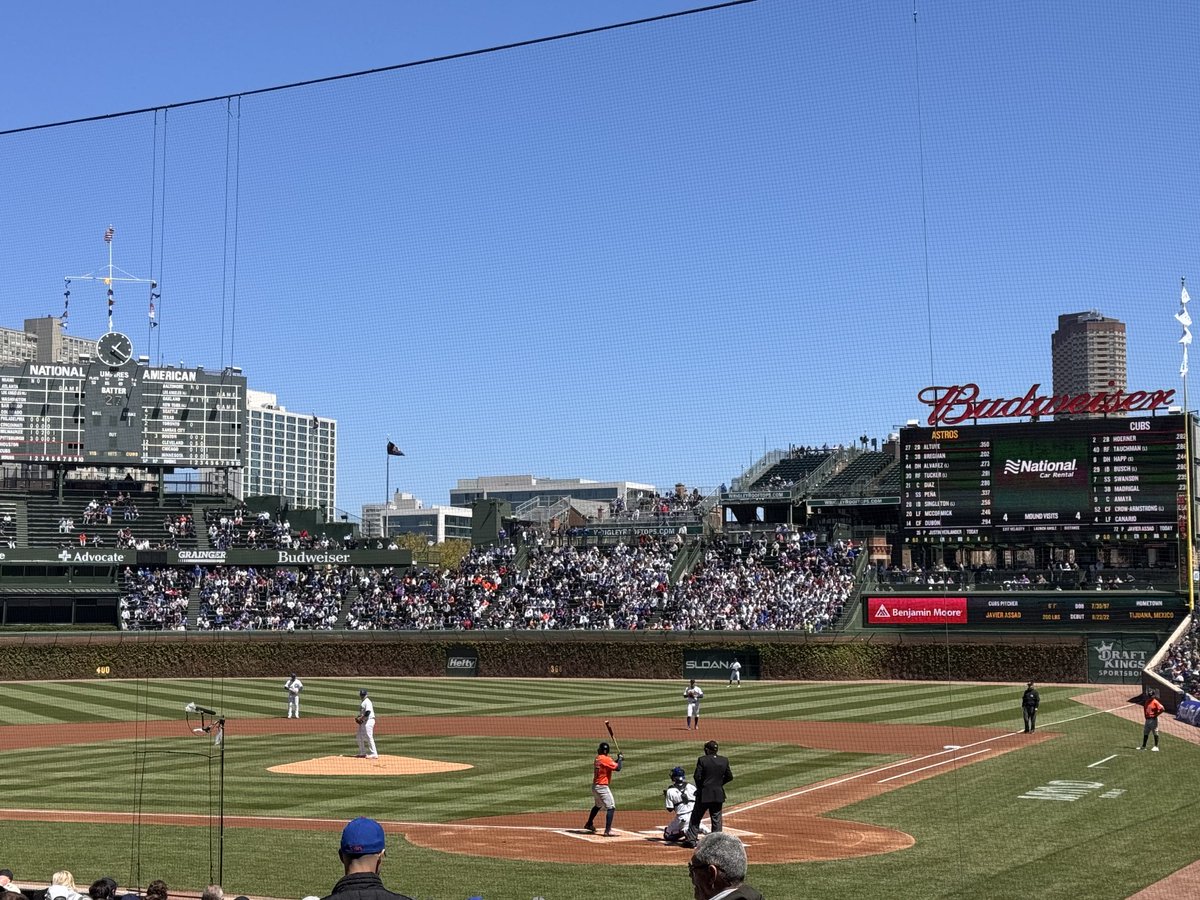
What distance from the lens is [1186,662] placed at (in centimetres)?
4484

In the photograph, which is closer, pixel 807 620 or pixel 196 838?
pixel 196 838

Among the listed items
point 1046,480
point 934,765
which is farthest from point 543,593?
point 934,765

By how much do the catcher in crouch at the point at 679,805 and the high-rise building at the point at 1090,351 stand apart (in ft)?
385

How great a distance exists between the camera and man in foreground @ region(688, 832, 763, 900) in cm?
531

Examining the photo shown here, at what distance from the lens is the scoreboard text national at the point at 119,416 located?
72.6 m

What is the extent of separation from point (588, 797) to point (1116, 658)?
113 ft

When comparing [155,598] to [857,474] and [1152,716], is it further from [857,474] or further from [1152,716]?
[1152,716]

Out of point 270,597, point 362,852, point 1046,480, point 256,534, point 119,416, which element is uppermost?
point 119,416

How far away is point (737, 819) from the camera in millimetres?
22156

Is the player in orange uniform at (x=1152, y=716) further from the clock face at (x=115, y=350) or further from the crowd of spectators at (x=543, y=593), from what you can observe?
the clock face at (x=115, y=350)

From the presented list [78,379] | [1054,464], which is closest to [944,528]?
[1054,464]

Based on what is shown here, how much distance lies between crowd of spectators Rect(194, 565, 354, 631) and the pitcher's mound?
33.7 meters

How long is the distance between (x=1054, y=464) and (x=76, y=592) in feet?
150

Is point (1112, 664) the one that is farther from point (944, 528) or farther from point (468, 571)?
point (468, 571)
